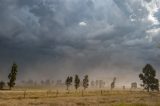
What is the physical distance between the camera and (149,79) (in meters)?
130

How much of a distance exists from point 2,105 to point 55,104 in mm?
10521

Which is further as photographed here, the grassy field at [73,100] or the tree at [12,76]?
the tree at [12,76]

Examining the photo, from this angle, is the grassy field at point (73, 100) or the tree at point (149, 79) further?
the tree at point (149, 79)

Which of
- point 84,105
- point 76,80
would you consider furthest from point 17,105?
point 76,80

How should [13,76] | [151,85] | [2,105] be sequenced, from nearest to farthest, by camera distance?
1. [2,105]
2. [151,85]
3. [13,76]

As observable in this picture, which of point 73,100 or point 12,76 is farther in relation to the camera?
point 12,76

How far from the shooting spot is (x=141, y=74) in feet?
436

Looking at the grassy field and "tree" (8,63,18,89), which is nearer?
the grassy field

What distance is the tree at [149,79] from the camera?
421ft

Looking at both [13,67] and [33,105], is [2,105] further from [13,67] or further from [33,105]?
[13,67]

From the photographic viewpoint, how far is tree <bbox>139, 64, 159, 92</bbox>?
421ft

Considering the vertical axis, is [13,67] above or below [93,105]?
above

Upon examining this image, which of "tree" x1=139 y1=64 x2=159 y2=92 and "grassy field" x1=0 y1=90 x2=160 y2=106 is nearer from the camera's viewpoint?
"grassy field" x1=0 y1=90 x2=160 y2=106

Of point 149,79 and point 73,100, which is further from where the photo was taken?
point 149,79
